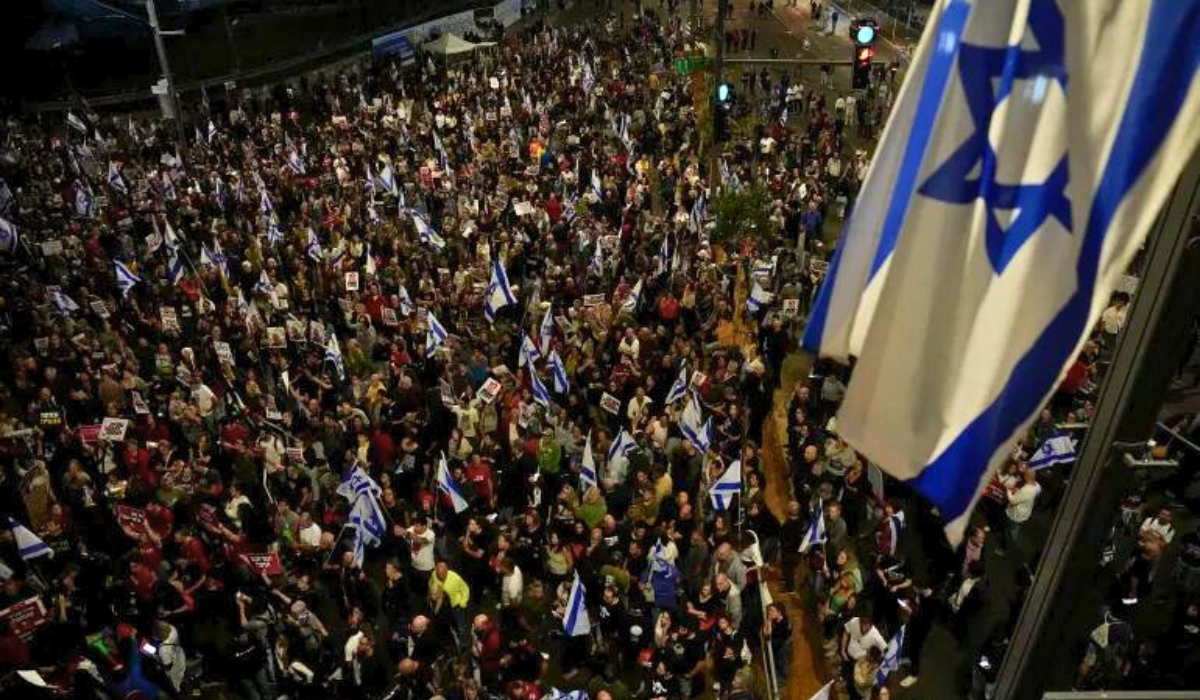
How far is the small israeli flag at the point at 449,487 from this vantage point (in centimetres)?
1224

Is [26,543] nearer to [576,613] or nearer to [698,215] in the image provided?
[576,613]

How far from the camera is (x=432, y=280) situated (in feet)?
63.7

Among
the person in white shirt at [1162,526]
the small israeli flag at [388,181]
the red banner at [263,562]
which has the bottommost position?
the person in white shirt at [1162,526]

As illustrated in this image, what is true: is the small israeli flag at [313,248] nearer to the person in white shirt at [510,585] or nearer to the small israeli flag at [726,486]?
the person in white shirt at [510,585]

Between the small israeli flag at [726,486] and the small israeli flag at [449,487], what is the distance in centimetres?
343

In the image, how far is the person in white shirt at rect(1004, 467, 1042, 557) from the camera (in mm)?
12008

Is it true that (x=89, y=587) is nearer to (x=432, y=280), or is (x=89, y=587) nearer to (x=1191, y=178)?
(x=432, y=280)

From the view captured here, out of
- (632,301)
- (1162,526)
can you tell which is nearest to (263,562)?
(632,301)

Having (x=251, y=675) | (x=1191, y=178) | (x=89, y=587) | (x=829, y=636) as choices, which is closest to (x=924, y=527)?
(x=829, y=636)

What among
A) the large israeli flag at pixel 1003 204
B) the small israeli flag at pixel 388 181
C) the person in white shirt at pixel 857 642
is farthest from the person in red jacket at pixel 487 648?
the small israeli flag at pixel 388 181

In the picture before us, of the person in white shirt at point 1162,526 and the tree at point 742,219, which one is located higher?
the tree at point 742,219

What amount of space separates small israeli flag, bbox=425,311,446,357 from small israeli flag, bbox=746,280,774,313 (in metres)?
5.86

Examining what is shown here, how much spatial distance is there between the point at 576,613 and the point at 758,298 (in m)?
8.54

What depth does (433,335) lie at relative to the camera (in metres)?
15.8
